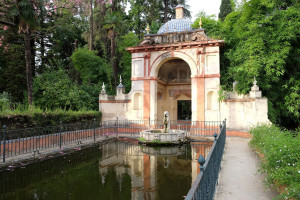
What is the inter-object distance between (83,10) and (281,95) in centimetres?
1930

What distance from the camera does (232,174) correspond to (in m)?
5.51

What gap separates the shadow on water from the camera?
208 inches

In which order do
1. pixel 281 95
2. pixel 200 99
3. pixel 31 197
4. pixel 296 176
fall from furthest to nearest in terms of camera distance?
pixel 200 99, pixel 281 95, pixel 31 197, pixel 296 176

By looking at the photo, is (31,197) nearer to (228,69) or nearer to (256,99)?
(256,99)

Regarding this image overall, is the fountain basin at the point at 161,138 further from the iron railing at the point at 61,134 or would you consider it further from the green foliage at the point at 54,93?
the green foliage at the point at 54,93

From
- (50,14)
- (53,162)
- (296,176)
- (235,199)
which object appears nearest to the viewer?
(296,176)

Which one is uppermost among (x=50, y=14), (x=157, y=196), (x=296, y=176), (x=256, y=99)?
(x=50, y=14)

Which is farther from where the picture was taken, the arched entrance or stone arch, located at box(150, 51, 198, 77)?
the arched entrance

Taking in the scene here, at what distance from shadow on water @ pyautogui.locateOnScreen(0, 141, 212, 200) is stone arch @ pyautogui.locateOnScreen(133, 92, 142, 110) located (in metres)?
7.21

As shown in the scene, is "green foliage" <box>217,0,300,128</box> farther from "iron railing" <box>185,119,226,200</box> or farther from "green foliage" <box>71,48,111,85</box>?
"green foliage" <box>71,48,111,85</box>

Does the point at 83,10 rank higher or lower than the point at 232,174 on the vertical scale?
higher

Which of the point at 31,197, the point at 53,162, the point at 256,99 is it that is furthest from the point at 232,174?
the point at 256,99

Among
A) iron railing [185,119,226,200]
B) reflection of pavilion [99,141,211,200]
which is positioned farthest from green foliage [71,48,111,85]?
iron railing [185,119,226,200]

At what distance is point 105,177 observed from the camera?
6535 mm
